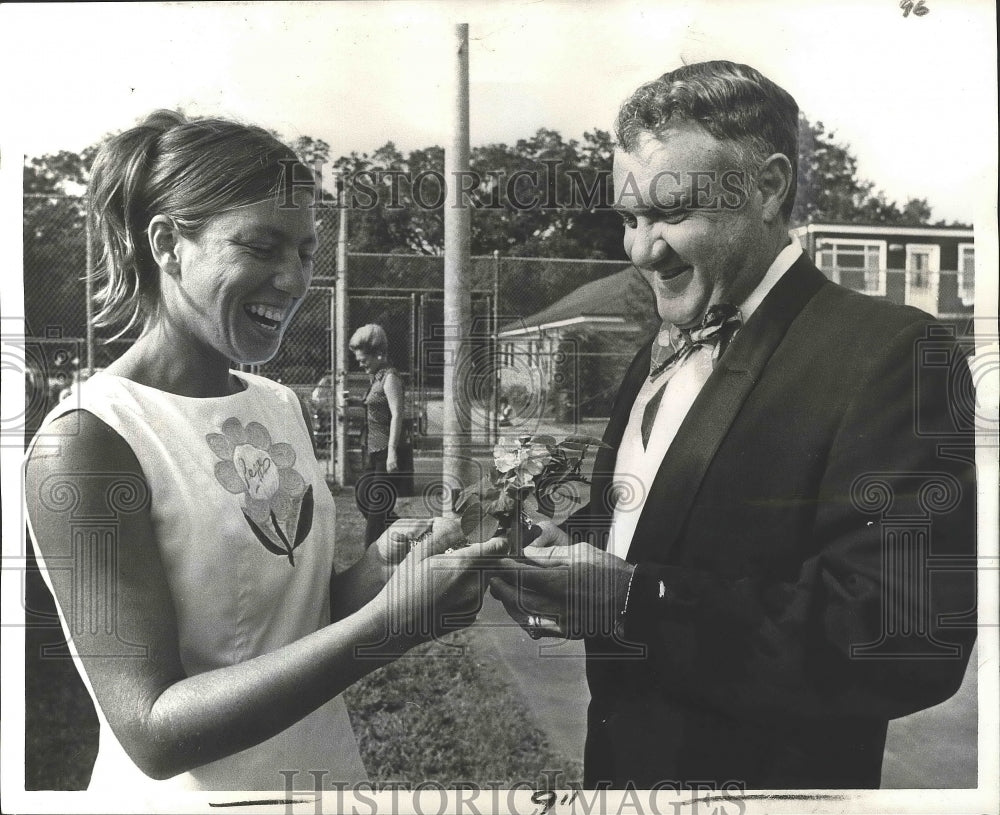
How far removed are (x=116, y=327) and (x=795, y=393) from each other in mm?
2061

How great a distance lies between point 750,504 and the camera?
2.76 m

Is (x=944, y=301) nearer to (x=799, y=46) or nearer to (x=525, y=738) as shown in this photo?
(x=799, y=46)

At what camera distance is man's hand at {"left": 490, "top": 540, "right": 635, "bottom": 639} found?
285cm

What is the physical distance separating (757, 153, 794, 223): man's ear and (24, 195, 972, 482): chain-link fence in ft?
1.43

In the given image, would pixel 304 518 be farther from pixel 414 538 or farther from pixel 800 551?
pixel 800 551

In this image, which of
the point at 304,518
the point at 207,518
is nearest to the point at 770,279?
the point at 304,518

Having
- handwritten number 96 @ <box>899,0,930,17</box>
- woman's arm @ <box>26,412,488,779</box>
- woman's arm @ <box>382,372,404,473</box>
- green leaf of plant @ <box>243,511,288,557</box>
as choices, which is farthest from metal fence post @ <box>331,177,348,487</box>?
handwritten number 96 @ <box>899,0,930,17</box>

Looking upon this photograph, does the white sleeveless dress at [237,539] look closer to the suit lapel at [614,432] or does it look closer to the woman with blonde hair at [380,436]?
the woman with blonde hair at [380,436]

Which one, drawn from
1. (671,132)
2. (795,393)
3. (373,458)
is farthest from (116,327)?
(795,393)

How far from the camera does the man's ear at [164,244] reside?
2.84 metres

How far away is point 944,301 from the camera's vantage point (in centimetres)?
290

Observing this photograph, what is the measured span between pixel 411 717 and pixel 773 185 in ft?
6.52

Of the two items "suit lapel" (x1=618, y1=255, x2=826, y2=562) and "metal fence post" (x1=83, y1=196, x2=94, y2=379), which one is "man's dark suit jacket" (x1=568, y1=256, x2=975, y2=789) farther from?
"metal fence post" (x1=83, y1=196, x2=94, y2=379)

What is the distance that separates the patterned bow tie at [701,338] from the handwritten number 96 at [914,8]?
42.5 inches
